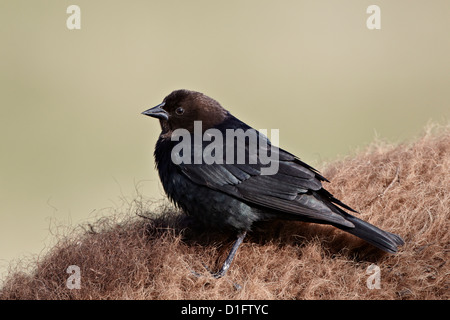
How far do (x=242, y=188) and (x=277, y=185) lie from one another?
0.93ft

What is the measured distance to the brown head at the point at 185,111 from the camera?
216 inches

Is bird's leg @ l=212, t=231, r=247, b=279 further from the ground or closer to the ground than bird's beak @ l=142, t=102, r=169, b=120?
closer to the ground

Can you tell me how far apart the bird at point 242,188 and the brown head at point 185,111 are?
129mm

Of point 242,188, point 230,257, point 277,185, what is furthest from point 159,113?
point 230,257

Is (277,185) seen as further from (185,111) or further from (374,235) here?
(185,111)

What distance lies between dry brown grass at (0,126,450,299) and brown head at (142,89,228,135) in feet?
2.61

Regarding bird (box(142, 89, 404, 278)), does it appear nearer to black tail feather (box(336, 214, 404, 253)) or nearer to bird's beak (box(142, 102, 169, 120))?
black tail feather (box(336, 214, 404, 253))

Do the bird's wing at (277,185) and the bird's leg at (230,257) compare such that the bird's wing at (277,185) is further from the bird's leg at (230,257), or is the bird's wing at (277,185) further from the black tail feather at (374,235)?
the bird's leg at (230,257)

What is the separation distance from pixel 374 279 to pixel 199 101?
221 cm

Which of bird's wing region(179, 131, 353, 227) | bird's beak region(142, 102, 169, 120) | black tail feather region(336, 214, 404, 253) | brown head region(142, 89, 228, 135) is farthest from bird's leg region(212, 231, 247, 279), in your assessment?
bird's beak region(142, 102, 169, 120)

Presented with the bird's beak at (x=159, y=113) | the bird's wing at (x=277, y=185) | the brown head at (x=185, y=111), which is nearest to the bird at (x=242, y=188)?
the bird's wing at (x=277, y=185)

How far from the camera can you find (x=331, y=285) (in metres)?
4.42

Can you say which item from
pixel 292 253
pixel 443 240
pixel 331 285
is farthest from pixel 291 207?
pixel 443 240

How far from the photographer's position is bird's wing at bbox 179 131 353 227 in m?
4.75
